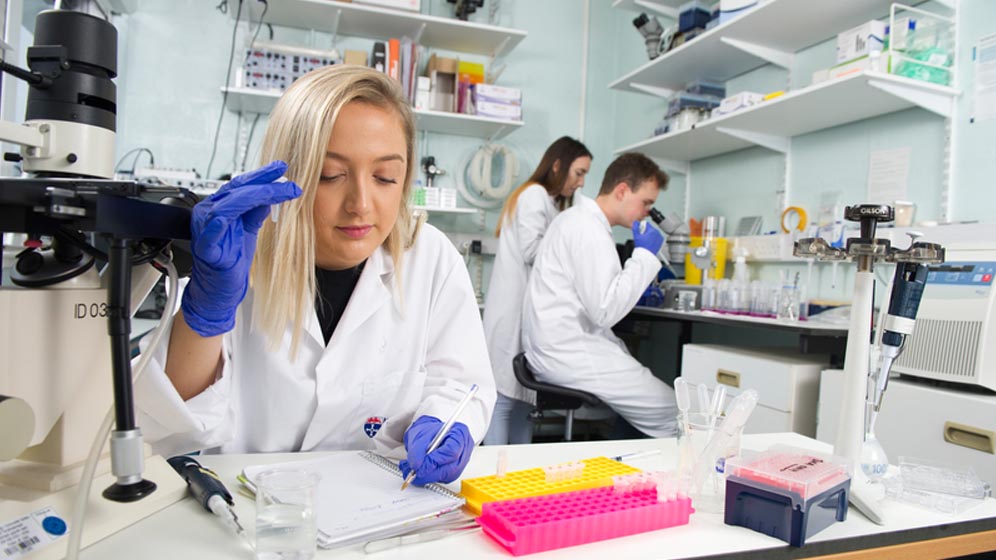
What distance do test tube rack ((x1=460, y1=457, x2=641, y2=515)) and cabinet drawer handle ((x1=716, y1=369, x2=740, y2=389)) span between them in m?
1.34

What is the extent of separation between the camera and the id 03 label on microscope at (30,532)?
1.72ft

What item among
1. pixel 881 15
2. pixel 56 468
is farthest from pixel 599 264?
pixel 56 468

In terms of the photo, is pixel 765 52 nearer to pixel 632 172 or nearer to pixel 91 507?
pixel 632 172

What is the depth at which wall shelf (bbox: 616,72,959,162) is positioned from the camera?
6.52 feet

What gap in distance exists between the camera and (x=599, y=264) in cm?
234

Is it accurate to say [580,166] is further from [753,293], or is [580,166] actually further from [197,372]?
[197,372]

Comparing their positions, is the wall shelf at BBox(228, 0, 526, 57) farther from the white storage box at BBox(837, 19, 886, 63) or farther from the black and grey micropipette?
the black and grey micropipette

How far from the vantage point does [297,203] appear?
985 mm

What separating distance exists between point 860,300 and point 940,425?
80 centimetres

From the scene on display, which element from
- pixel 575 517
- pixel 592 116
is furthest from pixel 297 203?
pixel 592 116

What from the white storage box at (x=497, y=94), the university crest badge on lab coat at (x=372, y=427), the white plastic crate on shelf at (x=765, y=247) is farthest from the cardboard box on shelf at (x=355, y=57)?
the university crest badge on lab coat at (x=372, y=427)

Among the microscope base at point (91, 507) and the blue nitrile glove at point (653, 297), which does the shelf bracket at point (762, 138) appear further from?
the microscope base at point (91, 507)

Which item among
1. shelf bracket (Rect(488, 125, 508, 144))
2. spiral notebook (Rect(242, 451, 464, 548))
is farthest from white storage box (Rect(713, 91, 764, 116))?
spiral notebook (Rect(242, 451, 464, 548))

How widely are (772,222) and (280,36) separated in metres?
2.63
